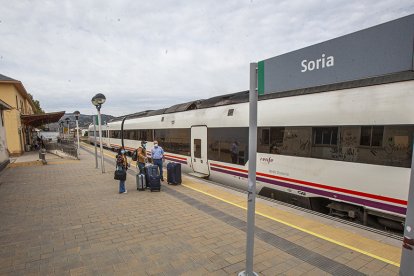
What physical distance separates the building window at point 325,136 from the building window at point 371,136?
0.51m

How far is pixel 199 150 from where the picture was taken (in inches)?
384

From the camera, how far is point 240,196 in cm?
676

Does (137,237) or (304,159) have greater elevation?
(304,159)

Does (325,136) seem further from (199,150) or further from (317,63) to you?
(199,150)

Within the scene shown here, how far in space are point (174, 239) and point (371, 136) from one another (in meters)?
3.98

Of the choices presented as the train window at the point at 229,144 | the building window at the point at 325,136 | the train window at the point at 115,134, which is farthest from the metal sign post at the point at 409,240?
the train window at the point at 115,134

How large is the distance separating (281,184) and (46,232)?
5.18m

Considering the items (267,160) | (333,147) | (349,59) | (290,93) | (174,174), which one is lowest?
(174,174)

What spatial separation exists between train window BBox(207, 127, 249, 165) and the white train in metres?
0.03

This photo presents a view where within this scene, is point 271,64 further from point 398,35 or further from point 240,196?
point 240,196

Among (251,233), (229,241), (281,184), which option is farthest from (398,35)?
(281,184)

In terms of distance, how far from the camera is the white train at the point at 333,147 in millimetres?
4105

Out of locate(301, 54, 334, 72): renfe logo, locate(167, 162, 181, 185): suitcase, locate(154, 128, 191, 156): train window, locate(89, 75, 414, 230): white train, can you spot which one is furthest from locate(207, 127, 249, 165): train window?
locate(301, 54, 334, 72): renfe logo

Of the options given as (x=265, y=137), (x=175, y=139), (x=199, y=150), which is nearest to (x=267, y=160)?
(x=265, y=137)
